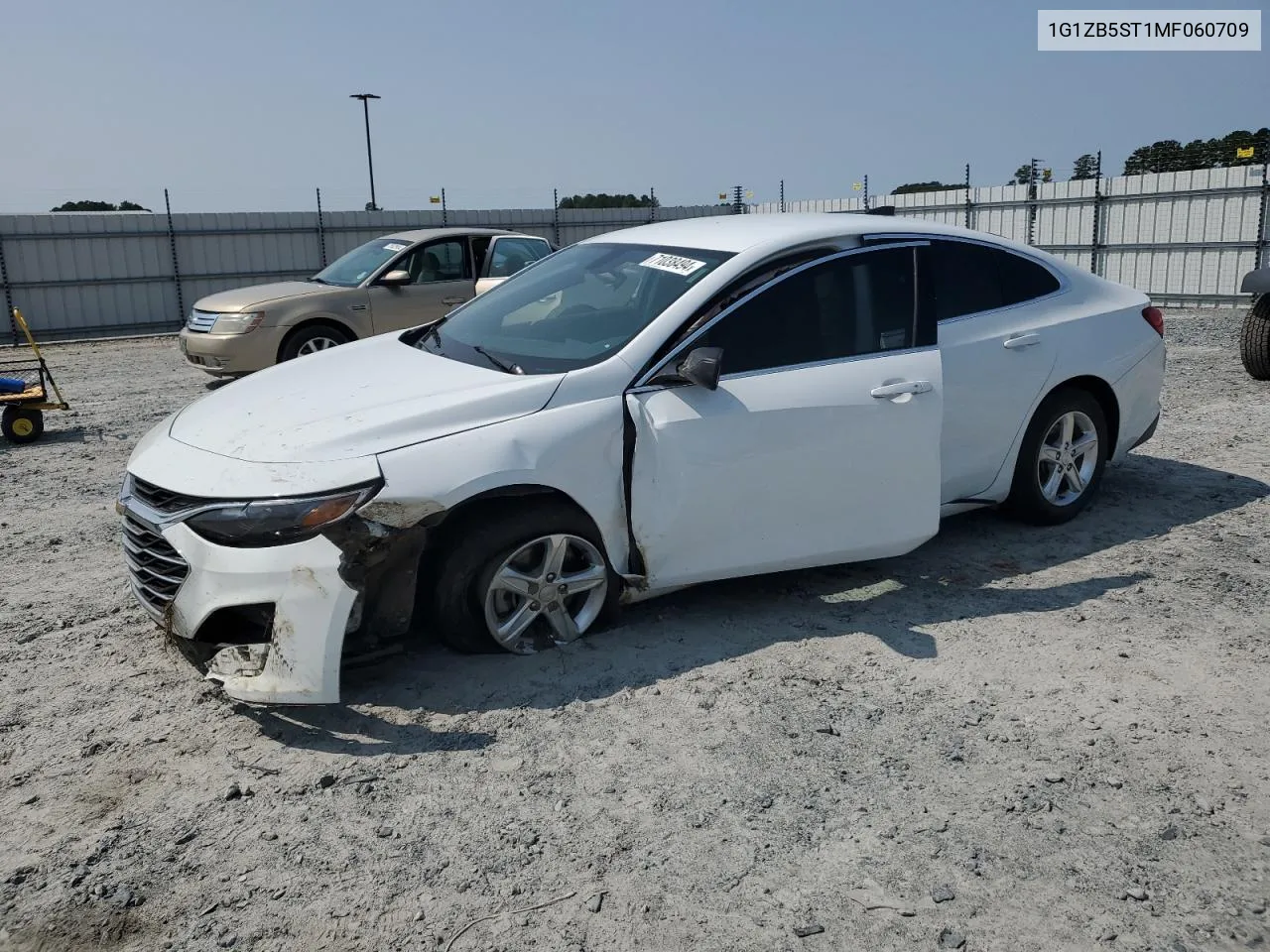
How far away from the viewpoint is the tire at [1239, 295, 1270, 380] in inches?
376

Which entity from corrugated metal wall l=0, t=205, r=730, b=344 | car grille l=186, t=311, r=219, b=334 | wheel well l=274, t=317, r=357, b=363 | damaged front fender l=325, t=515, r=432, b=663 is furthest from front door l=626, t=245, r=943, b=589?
corrugated metal wall l=0, t=205, r=730, b=344

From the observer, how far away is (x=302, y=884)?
9.21ft

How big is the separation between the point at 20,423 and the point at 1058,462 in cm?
785

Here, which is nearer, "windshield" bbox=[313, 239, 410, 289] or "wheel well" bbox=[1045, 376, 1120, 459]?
"wheel well" bbox=[1045, 376, 1120, 459]

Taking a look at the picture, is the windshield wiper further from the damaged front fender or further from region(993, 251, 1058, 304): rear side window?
region(993, 251, 1058, 304): rear side window

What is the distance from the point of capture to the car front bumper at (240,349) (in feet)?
35.0

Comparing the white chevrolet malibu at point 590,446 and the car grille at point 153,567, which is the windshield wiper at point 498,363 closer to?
the white chevrolet malibu at point 590,446

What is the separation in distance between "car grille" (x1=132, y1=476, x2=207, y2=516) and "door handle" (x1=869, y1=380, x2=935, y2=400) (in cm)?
265

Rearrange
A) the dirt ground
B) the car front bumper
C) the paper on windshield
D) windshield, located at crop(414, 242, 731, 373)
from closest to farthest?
the dirt ground, windshield, located at crop(414, 242, 731, 373), the paper on windshield, the car front bumper

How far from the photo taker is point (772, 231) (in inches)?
183

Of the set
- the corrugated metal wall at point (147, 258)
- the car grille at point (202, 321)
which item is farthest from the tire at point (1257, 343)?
the corrugated metal wall at point (147, 258)

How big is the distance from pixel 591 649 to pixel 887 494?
1.40 m

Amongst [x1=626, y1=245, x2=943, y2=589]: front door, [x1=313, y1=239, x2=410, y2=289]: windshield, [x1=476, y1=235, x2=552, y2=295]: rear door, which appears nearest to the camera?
[x1=626, y1=245, x2=943, y2=589]: front door

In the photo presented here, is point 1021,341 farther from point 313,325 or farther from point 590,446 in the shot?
point 313,325
